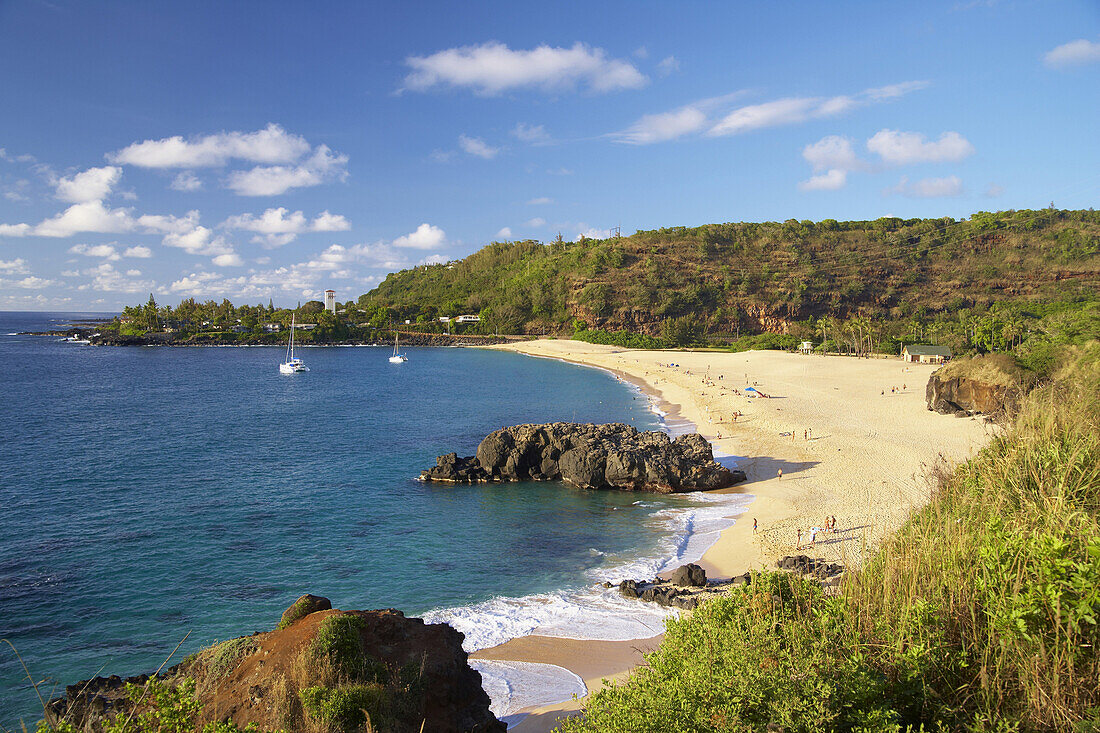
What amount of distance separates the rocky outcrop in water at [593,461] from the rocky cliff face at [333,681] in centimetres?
1858

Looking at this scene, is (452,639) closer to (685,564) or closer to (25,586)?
(685,564)

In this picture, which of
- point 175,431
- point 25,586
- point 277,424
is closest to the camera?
point 25,586

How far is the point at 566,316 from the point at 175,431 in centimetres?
9876

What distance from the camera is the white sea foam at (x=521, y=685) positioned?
41.2 feet

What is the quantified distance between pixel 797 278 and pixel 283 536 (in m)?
125

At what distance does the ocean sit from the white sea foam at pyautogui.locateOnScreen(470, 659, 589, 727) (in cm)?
5

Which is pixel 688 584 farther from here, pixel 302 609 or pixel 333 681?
pixel 333 681

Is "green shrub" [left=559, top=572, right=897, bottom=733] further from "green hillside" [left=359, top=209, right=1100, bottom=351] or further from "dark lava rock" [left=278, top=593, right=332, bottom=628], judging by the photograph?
"green hillside" [left=359, top=209, right=1100, bottom=351]

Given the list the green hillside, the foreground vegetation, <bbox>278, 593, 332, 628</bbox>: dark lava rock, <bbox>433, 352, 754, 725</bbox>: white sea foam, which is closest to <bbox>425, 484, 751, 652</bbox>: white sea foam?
<bbox>433, 352, 754, 725</bbox>: white sea foam

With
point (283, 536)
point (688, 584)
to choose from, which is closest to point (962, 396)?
point (688, 584)

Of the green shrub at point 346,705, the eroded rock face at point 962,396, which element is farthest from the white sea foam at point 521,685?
the eroded rock face at point 962,396

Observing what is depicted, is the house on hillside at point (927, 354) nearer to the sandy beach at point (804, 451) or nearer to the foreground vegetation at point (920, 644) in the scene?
the sandy beach at point (804, 451)

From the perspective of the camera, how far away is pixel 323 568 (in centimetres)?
1975

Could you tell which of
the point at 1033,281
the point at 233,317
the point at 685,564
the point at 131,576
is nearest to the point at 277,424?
the point at 131,576
